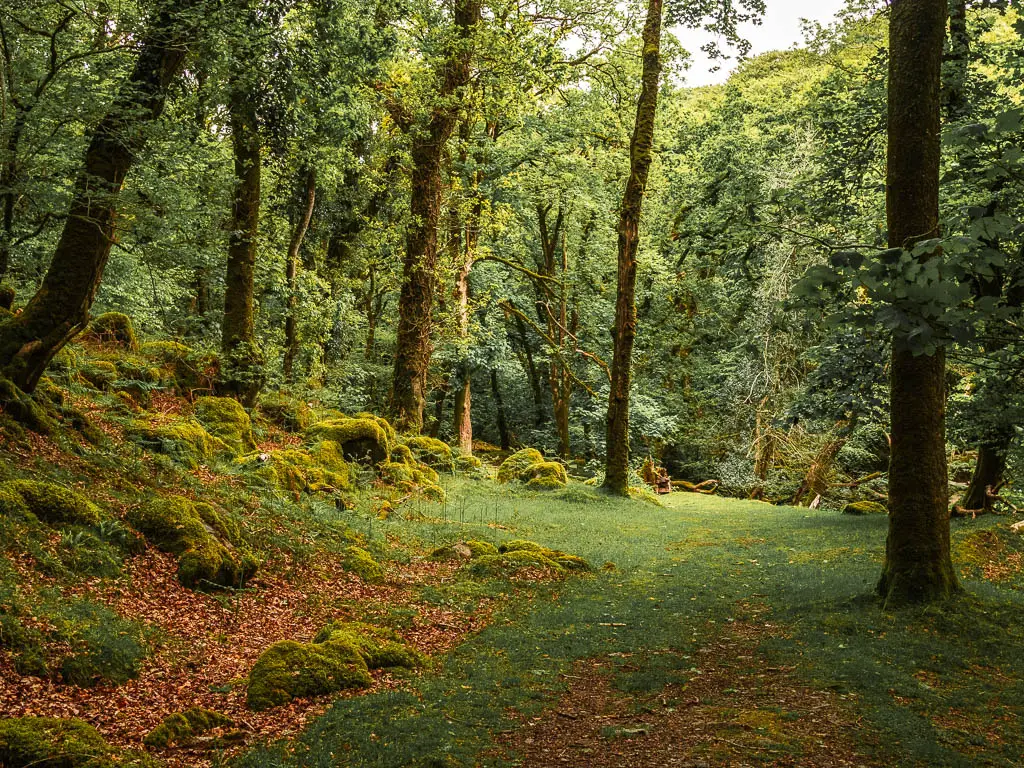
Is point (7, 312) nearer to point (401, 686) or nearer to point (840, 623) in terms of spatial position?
point (401, 686)

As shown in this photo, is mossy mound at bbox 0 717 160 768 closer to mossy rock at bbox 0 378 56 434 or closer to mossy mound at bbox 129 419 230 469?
mossy rock at bbox 0 378 56 434

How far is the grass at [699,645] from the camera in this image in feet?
15.9

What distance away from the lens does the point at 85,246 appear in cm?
863

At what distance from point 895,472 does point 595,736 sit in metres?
4.81

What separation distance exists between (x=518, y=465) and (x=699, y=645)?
642 inches

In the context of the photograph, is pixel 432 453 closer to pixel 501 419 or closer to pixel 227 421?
pixel 227 421

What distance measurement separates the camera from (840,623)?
7.59 metres

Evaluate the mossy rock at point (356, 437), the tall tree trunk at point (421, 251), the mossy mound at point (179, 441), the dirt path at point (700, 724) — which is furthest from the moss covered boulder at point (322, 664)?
the tall tree trunk at point (421, 251)

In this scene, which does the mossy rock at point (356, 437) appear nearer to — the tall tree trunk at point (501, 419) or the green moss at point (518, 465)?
the green moss at point (518, 465)

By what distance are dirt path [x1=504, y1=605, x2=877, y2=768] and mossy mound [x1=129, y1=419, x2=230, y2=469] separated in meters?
7.45

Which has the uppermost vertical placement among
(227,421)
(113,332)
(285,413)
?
(113,332)

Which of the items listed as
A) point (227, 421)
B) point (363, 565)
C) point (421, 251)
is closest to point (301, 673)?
point (363, 565)

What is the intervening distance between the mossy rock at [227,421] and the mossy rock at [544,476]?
9.32 metres

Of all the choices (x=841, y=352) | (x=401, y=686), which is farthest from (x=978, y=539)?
(x=401, y=686)
